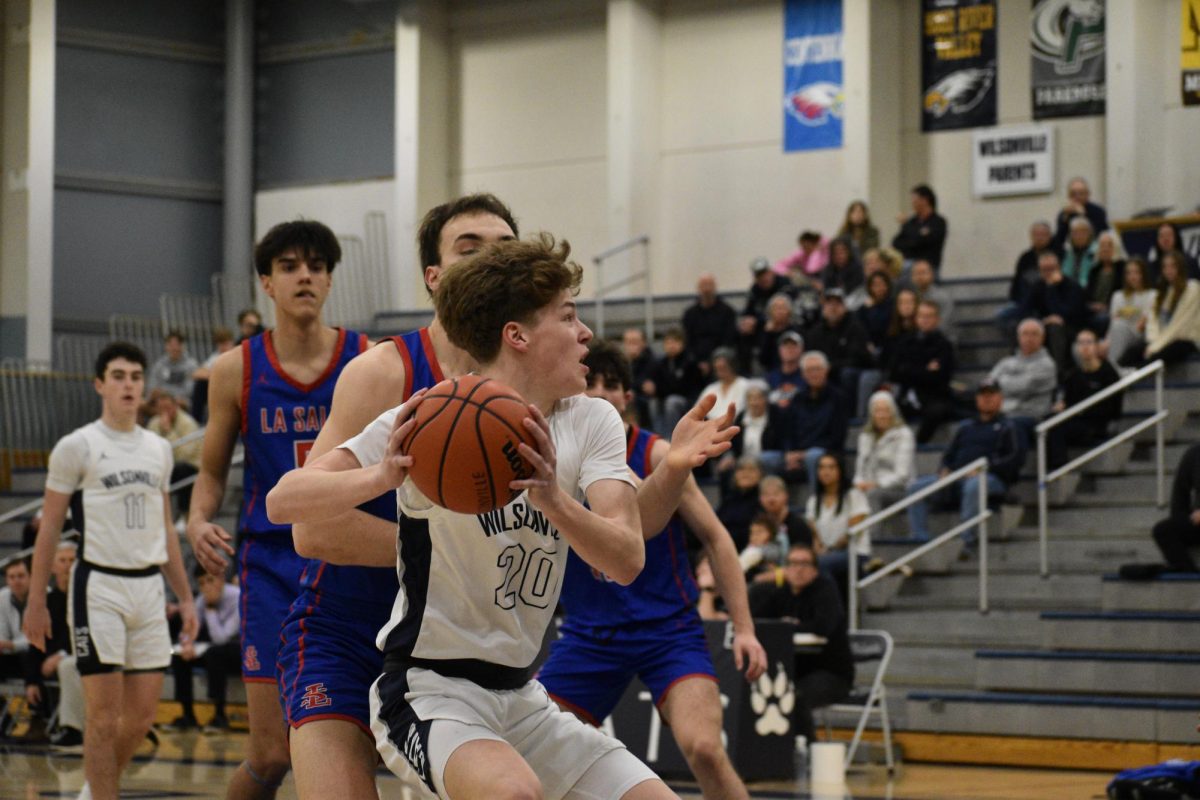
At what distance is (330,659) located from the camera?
4164mm

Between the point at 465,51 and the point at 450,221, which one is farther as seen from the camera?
the point at 465,51

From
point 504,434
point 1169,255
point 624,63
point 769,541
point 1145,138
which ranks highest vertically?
point 624,63

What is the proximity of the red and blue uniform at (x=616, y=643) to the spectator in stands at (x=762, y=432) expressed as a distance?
26.6ft

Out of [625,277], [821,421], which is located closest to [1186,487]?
[821,421]

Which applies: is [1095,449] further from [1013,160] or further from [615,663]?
[615,663]

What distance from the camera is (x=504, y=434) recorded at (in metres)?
3.34

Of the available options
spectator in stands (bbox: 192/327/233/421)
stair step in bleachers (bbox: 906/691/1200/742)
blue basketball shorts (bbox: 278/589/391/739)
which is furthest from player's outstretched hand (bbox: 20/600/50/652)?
spectator in stands (bbox: 192/327/233/421)

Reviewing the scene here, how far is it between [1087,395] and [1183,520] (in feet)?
7.30

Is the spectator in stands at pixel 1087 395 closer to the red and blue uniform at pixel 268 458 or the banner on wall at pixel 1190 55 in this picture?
the banner on wall at pixel 1190 55

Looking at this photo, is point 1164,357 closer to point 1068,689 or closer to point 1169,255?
point 1169,255

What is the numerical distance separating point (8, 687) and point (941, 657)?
7.98 metres

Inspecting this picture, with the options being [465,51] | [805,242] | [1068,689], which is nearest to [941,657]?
[1068,689]

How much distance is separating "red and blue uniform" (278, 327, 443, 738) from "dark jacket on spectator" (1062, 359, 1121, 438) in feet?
33.9

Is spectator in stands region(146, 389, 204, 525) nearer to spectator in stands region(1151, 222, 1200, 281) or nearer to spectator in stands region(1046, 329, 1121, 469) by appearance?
spectator in stands region(1046, 329, 1121, 469)
